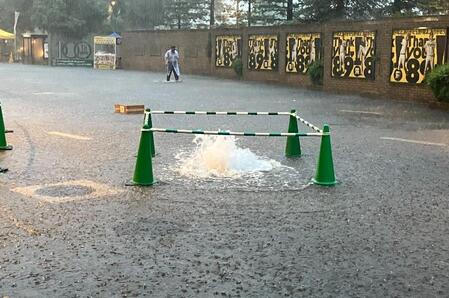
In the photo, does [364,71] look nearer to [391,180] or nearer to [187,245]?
[391,180]

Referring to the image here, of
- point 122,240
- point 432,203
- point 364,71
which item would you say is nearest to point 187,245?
point 122,240

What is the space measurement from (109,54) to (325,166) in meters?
44.1

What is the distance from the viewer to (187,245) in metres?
5.43

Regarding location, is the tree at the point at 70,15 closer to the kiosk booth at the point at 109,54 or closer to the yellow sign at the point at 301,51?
the kiosk booth at the point at 109,54

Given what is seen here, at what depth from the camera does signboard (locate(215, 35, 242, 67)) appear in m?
34.0

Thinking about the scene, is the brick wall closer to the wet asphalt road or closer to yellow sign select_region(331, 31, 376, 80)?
yellow sign select_region(331, 31, 376, 80)

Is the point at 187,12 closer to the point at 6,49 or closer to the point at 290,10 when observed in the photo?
the point at 290,10

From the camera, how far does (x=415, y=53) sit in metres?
20.9

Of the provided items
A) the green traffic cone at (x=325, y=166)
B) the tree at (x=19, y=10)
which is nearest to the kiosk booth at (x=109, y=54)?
the tree at (x=19, y=10)

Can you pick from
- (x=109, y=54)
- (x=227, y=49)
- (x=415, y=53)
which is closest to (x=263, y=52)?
(x=227, y=49)

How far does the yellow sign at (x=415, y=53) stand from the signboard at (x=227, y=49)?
43.1 ft

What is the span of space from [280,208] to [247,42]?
87.8 ft

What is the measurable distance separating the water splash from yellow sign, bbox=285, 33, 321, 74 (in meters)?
18.6

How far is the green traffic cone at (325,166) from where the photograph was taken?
7.78 meters
